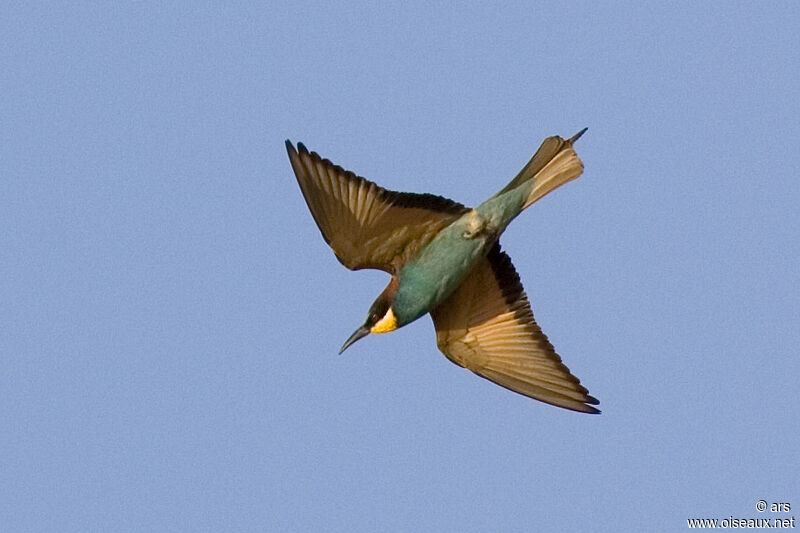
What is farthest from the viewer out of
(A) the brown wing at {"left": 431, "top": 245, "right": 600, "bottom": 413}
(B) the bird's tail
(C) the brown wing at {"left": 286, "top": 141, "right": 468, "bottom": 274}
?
(A) the brown wing at {"left": 431, "top": 245, "right": 600, "bottom": 413}

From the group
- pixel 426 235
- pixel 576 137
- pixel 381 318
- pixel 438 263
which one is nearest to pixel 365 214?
pixel 426 235

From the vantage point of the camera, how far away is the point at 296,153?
30.1ft

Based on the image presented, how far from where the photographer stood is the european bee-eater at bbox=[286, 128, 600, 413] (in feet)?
30.3

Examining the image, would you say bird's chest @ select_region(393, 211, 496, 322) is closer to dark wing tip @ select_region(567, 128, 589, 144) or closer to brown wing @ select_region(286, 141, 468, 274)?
brown wing @ select_region(286, 141, 468, 274)

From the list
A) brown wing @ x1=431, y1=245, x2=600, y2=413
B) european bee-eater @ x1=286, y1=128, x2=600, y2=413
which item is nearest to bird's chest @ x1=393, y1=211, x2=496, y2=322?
european bee-eater @ x1=286, y1=128, x2=600, y2=413

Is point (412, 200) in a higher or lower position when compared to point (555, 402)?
higher

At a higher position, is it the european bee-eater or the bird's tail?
the bird's tail

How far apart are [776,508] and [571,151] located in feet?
8.23

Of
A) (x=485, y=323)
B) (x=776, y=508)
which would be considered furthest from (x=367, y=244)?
(x=776, y=508)

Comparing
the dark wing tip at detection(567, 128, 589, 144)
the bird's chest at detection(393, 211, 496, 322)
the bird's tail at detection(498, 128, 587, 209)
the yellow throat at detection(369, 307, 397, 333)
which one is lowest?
the yellow throat at detection(369, 307, 397, 333)

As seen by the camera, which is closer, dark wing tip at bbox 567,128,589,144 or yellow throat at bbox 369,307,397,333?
yellow throat at bbox 369,307,397,333

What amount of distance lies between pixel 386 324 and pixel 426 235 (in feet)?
1.99

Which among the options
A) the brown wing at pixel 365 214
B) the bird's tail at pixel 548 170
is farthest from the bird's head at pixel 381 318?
the bird's tail at pixel 548 170

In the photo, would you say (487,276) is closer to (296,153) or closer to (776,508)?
(296,153)
